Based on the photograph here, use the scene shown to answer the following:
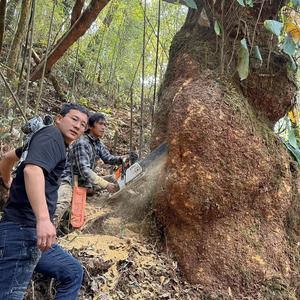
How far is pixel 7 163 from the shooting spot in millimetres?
2840

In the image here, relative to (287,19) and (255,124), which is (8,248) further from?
A: (287,19)

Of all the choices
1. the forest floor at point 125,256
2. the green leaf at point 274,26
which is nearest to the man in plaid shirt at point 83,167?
the forest floor at point 125,256

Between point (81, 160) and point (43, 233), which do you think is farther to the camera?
point (81, 160)

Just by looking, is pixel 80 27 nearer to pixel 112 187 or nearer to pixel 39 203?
pixel 112 187

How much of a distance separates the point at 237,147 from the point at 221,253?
0.87 meters

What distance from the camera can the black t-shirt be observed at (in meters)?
2.21

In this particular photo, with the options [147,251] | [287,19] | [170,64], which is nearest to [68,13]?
[170,64]

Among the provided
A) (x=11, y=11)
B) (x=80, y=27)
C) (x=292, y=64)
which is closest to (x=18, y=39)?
(x=80, y=27)

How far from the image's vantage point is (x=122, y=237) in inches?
141

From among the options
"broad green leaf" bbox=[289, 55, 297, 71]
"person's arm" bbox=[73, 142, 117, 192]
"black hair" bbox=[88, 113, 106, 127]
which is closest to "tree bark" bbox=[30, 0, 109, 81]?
"black hair" bbox=[88, 113, 106, 127]

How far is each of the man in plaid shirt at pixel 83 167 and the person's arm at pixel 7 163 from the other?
1156mm

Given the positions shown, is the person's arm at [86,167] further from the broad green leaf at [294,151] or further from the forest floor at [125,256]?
the broad green leaf at [294,151]

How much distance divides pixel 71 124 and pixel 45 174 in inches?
15.8

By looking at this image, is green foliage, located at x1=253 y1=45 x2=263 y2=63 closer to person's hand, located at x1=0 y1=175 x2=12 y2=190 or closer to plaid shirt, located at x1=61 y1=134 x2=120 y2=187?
plaid shirt, located at x1=61 y1=134 x2=120 y2=187
